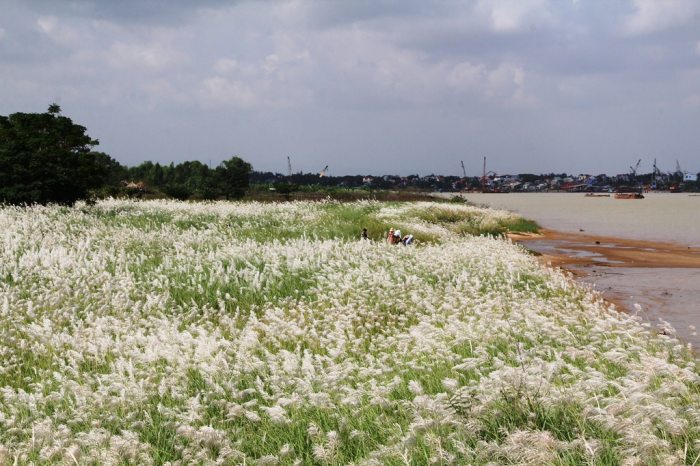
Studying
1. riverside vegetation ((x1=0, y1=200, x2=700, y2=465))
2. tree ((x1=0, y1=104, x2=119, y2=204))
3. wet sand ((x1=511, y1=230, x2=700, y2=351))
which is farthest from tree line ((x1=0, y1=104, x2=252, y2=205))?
wet sand ((x1=511, y1=230, x2=700, y2=351))

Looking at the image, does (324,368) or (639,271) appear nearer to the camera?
(324,368)

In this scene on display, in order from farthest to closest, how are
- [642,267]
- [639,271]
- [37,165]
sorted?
[37,165]
[642,267]
[639,271]

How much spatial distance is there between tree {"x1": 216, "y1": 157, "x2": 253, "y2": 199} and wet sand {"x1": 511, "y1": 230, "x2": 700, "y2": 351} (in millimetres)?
31977

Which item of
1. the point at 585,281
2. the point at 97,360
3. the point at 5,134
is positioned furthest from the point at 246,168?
the point at 97,360

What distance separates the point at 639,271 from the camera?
21.8 metres

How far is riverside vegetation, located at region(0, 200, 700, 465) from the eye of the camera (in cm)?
420

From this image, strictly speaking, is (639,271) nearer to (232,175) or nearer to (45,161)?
(45,161)

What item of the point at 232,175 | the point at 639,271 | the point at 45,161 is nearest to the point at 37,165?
the point at 45,161

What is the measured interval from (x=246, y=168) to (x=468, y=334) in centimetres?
5519

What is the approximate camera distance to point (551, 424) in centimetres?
429

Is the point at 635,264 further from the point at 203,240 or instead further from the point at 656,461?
the point at 656,461

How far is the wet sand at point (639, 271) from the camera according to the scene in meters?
13.8

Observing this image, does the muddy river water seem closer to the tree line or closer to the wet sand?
the wet sand

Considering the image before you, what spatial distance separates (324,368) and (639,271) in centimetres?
1820
